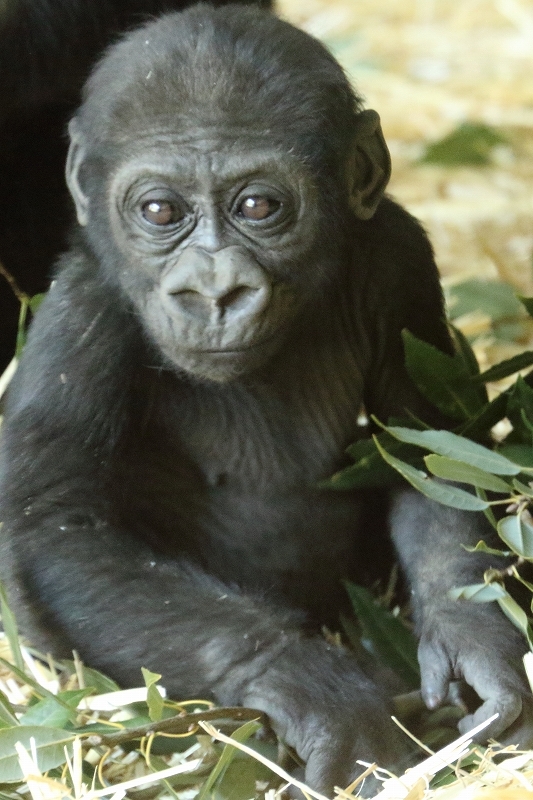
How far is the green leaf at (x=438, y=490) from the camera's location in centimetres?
278

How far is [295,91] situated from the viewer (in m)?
2.76

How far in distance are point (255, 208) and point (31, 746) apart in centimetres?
122

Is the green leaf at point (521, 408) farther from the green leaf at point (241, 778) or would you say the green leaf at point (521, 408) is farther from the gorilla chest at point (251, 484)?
the green leaf at point (241, 778)

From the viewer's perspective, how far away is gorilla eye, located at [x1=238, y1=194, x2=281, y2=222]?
2729 millimetres

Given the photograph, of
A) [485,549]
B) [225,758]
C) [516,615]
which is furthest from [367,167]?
[225,758]

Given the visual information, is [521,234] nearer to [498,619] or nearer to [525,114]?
[525,114]

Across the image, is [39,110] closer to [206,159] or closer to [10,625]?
[206,159]

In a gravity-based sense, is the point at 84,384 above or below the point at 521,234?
above

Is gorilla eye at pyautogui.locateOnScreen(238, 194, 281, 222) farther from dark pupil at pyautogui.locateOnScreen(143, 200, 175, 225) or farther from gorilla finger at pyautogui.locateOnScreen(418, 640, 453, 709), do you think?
gorilla finger at pyautogui.locateOnScreen(418, 640, 453, 709)

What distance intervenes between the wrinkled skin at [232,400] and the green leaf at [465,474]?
26 cm

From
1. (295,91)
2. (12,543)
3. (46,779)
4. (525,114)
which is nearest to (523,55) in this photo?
(525,114)

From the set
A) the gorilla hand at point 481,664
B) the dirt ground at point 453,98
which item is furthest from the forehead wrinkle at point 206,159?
the dirt ground at point 453,98

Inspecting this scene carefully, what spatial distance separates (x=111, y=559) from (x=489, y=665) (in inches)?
34.8

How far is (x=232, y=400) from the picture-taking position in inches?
125
